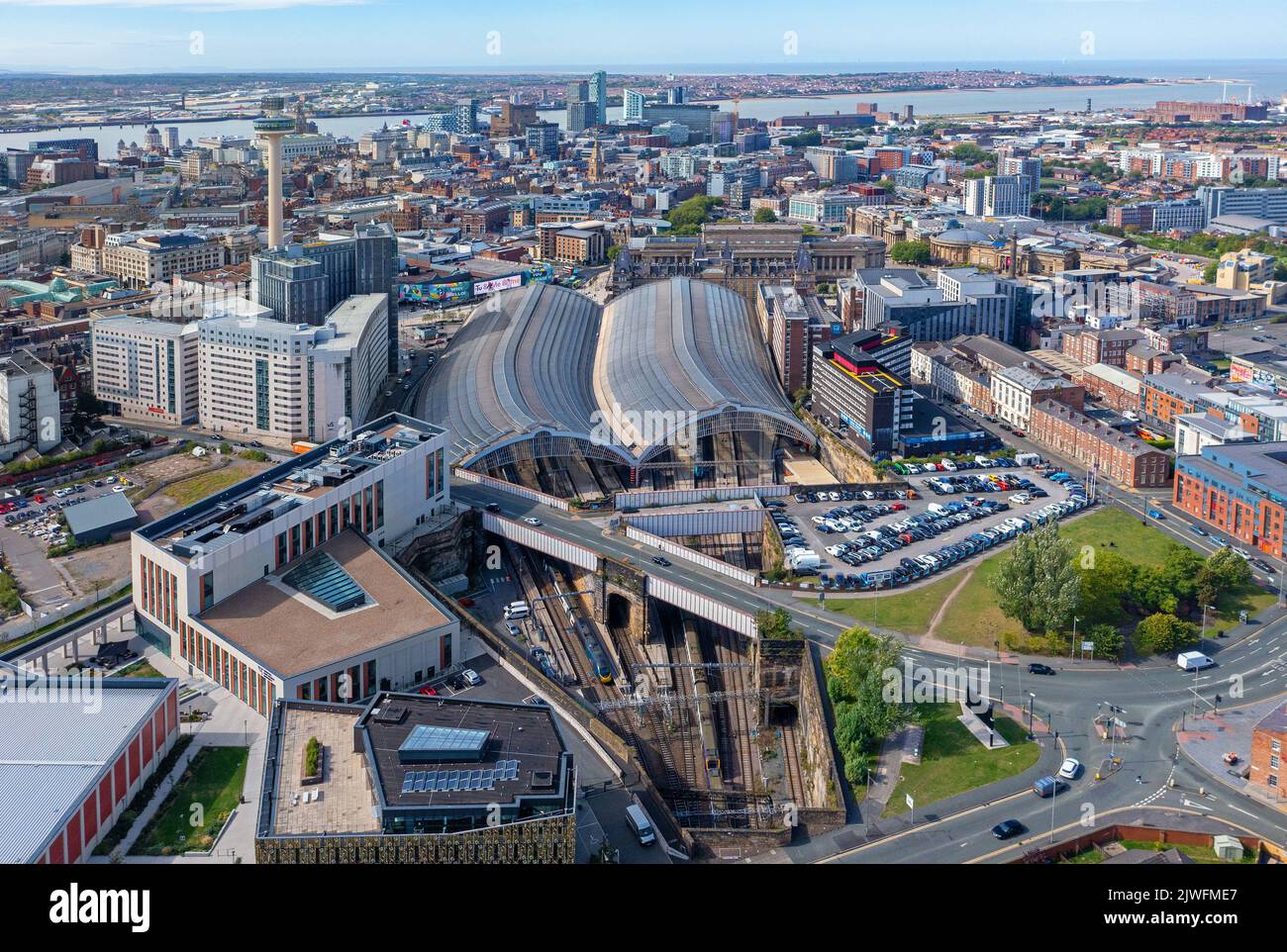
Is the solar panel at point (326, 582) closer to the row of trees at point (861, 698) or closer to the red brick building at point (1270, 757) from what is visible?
the row of trees at point (861, 698)

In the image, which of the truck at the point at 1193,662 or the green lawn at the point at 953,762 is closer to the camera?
the green lawn at the point at 953,762

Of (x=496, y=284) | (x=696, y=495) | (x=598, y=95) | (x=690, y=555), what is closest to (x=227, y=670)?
(x=690, y=555)

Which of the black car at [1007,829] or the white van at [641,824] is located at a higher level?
the black car at [1007,829]

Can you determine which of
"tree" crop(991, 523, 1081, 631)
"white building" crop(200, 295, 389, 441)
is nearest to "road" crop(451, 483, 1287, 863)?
"tree" crop(991, 523, 1081, 631)

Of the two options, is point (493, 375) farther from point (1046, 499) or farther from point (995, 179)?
point (995, 179)

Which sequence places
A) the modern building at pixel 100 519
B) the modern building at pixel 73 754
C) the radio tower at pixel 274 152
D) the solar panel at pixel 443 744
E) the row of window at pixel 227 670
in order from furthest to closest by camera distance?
the radio tower at pixel 274 152
the modern building at pixel 100 519
the row of window at pixel 227 670
the solar panel at pixel 443 744
the modern building at pixel 73 754

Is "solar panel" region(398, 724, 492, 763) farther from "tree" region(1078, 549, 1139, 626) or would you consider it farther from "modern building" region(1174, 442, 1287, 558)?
"modern building" region(1174, 442, 1287, 558)

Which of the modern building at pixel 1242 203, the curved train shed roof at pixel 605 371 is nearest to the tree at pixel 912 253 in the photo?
the curved train shed roof at pixel 605 371
